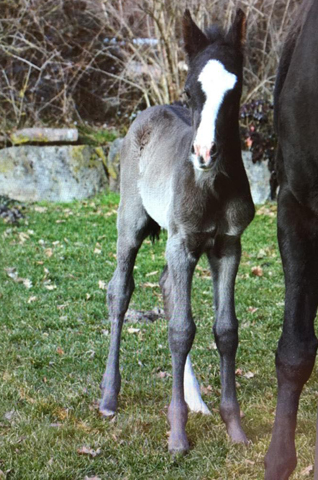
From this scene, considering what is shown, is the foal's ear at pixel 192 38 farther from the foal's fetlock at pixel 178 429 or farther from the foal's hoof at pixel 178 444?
the foal's hoof at pixel 178 444

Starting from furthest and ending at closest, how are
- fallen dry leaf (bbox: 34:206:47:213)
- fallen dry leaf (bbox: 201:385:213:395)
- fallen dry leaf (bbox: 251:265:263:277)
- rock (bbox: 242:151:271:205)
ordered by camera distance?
rock (bbox: 242:151:271:205) < fallen dry leaf (bbox: 34:206:47:213) < fallen dry leaf (bbox: 251:265:263:277) < fallen dry leaf (bbox: 201:385:213:395)

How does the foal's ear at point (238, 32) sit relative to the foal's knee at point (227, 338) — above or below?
above

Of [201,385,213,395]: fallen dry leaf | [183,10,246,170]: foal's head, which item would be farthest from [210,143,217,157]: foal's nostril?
[201,385,213,395]: fallen dry leaf

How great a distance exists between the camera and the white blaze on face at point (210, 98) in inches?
124

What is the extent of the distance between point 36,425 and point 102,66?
1113cm

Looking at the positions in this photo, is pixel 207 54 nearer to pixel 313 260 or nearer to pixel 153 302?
pixel 313 260

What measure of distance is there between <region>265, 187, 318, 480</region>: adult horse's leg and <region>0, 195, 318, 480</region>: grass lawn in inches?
10.4

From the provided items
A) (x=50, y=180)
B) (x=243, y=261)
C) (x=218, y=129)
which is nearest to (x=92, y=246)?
(x=243, y=261)

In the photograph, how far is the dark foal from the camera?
3.28 meters

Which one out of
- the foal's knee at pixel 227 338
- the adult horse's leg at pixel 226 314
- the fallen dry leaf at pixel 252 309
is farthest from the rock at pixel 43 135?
the foal's knee at pixel 227 338

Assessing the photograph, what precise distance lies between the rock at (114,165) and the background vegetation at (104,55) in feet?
3.14

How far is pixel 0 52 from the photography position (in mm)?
13234

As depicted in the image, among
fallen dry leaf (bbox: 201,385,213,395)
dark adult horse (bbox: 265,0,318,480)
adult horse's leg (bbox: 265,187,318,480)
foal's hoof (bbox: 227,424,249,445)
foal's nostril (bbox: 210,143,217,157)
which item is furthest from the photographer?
fallen dry leaf (bbox: 201,385,213,395)

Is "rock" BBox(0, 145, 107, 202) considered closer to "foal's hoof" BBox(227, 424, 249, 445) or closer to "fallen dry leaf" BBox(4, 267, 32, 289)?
"fallen dry leaf" BBox(4, 267, 32, 289)
